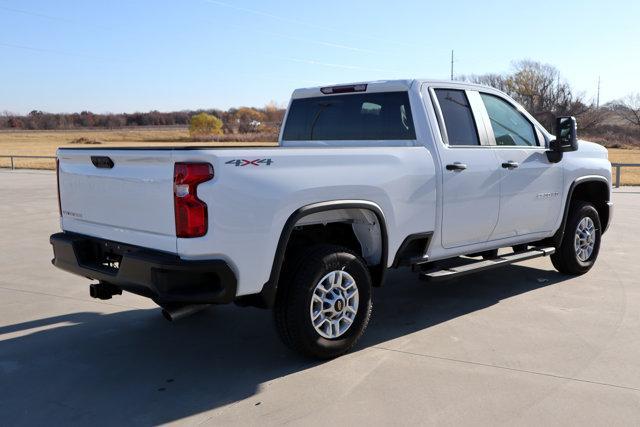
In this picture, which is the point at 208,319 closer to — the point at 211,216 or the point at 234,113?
the point at 211,216

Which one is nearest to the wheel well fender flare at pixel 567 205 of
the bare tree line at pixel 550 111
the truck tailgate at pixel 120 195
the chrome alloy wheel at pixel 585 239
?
the chrome alloy wheel at pixel 585 239

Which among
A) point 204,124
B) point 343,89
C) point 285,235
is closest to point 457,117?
point 343,89

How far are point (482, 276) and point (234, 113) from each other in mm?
135199

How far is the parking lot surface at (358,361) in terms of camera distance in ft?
11.8

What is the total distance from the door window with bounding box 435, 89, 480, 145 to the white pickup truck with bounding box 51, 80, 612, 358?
0.04 feet

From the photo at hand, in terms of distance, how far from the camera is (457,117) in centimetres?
543

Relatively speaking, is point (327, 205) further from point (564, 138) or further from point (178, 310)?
point (564, 138)

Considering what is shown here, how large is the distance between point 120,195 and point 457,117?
292 centimetres

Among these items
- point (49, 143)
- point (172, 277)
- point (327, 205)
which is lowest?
point (49, 143)

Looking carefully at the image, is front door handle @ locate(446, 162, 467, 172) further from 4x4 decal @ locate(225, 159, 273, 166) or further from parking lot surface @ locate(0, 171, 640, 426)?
4x4 decal @ locate(225, 159, 273, 166)

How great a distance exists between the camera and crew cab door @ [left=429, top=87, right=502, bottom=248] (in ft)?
16.7

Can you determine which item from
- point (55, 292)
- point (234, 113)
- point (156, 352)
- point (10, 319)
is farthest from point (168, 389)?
point (234, 113)

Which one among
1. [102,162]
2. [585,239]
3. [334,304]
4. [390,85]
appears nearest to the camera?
[102,162]

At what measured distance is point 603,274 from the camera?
697 centimetres
